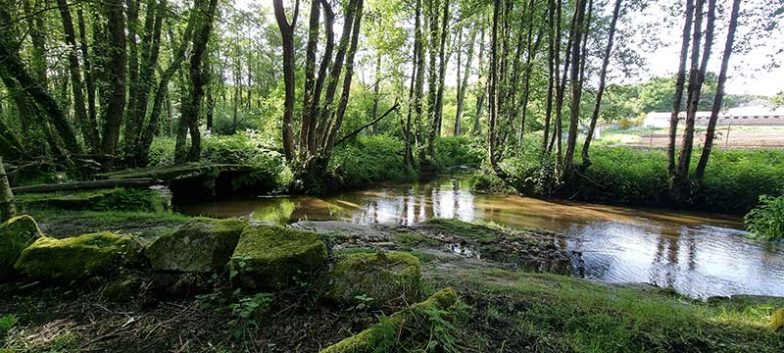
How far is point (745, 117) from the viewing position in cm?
3112

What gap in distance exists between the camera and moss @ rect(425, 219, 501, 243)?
7164mm

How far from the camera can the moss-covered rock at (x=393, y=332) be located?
224 cm

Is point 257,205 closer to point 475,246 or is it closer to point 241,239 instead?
point 475,246

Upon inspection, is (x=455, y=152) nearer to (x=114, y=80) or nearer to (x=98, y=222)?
(x=114, y=80)

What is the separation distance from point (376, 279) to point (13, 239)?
3.26 metres

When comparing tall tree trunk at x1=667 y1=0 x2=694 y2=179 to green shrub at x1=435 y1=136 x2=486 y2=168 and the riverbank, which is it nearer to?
the riverbank

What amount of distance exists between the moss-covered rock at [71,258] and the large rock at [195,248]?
0.28m

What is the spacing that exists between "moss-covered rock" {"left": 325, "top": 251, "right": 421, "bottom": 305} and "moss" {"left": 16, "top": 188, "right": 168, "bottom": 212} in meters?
6.24

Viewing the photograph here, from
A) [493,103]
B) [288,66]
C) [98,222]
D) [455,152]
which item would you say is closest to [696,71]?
[493,103]

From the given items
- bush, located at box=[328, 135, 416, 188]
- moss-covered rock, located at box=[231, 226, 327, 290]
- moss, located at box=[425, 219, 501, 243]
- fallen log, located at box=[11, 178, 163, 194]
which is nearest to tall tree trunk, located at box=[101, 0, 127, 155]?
fallen log, located at box=[11, 178, 163, 194]

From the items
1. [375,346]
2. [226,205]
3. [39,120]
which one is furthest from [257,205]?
[375,346]

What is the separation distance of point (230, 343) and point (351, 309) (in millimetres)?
781

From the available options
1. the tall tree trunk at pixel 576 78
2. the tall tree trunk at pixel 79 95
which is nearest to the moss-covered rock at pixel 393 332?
the tall tree trunk at pixel 79 95

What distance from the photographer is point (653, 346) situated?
→ 2.62 m
